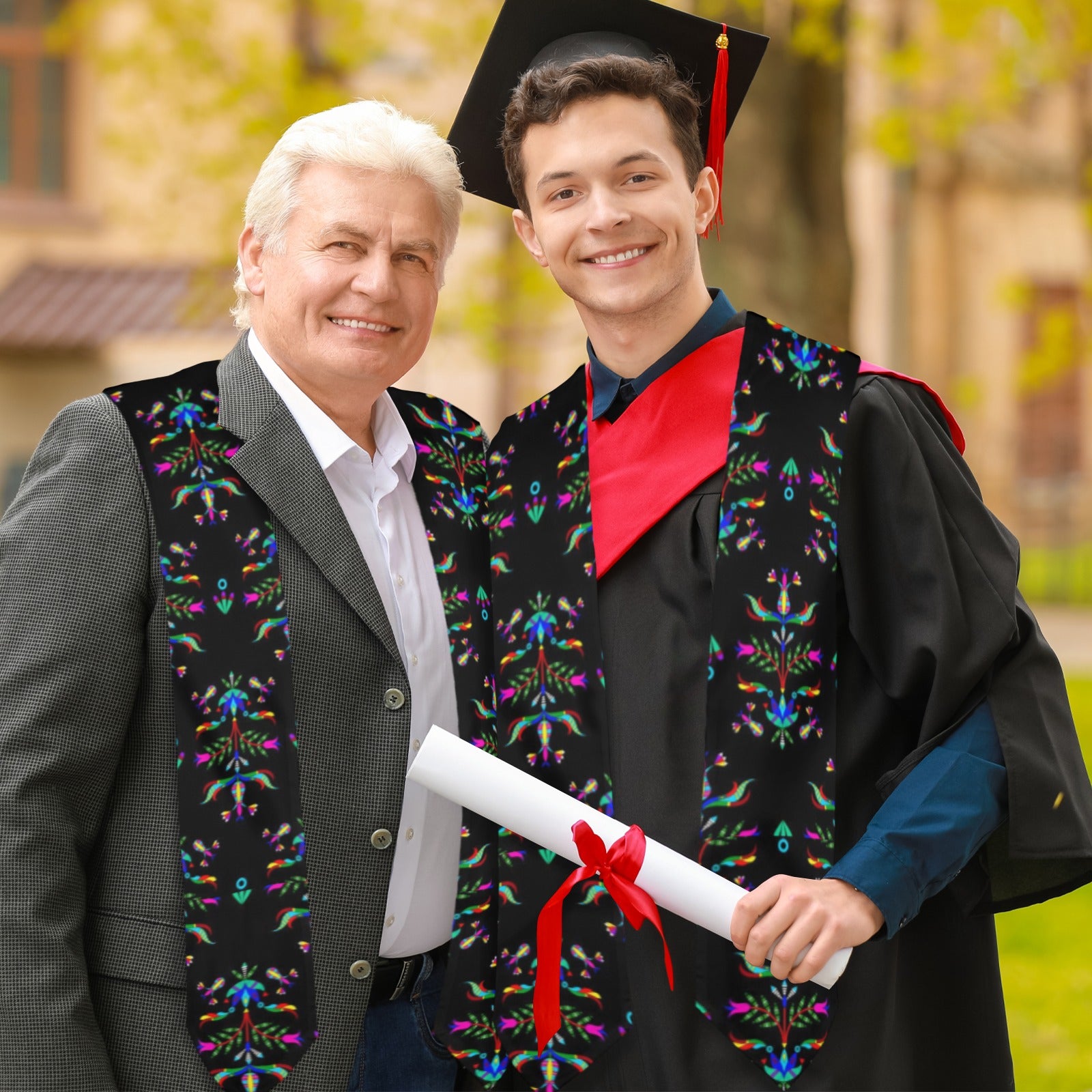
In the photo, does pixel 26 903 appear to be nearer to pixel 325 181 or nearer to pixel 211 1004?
pixel 211 1004

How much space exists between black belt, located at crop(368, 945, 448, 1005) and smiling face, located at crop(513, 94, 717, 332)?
111 cm

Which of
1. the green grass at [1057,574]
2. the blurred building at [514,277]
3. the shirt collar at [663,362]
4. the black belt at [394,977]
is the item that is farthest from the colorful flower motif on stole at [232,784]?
the green grass at [1057,574]

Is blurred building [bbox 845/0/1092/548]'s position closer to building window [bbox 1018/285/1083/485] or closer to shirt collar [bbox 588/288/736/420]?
building window [bbox 1018/285/1083/485]

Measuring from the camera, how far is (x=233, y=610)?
2066mm

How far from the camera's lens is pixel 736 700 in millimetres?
2123

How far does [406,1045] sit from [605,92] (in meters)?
1.60

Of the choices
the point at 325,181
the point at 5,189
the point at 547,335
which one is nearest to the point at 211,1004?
the point at 325,181

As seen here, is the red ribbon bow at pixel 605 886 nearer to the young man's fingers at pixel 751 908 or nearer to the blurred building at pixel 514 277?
A: the young man's fingers at pixel 751 908

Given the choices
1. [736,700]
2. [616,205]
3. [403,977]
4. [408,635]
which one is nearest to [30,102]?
[616,205]

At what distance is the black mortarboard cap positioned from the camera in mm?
2365

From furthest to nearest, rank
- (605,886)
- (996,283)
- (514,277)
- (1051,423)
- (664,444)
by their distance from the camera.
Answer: (1051,423), (996,283), (514,277), (664,444), (605,886)

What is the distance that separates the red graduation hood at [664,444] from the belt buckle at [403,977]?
70 cm

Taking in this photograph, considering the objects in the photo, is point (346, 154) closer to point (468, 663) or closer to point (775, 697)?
point (468, 663)

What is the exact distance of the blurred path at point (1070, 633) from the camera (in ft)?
35.4
